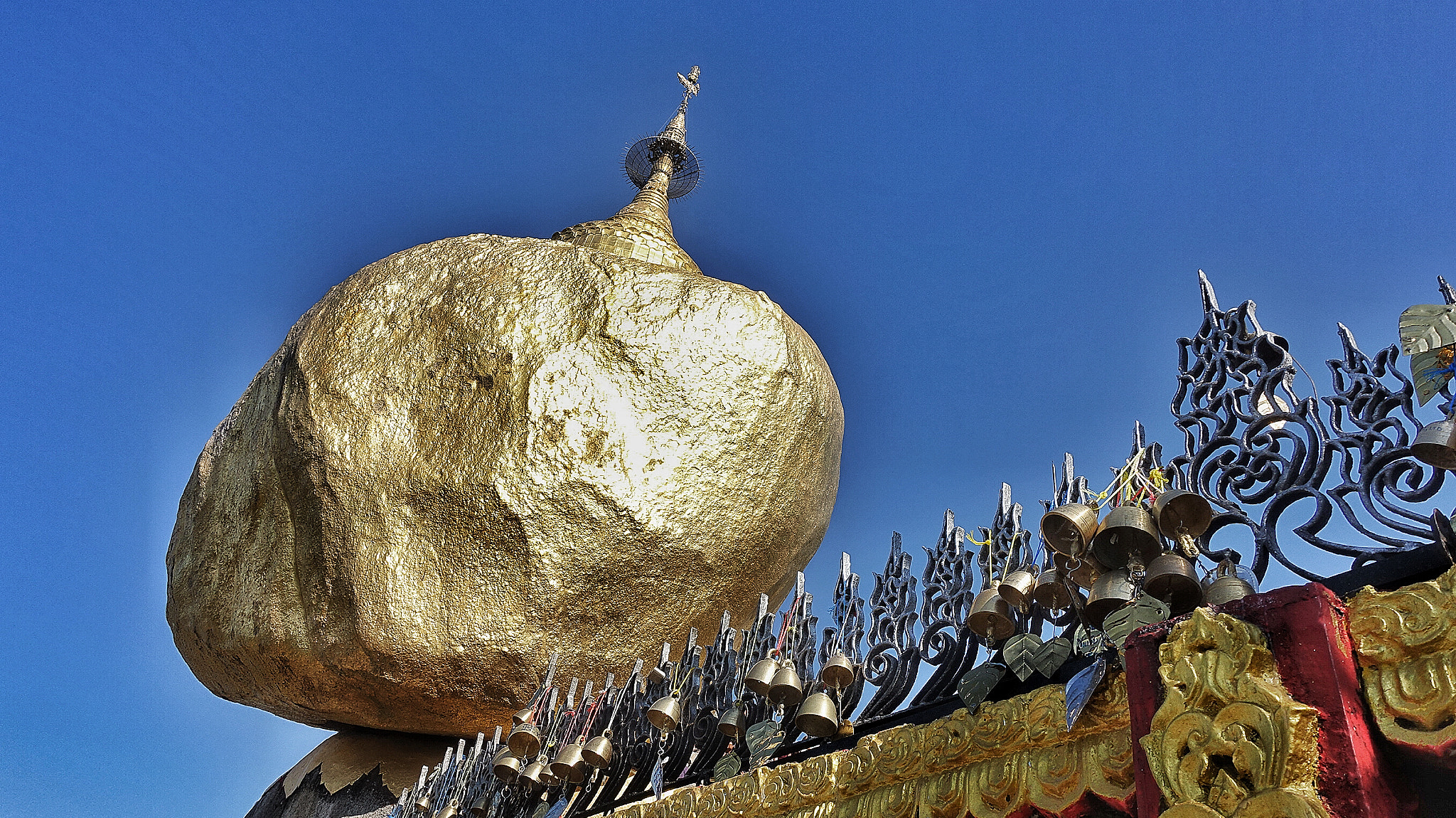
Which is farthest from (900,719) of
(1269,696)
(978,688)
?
(1269,696)

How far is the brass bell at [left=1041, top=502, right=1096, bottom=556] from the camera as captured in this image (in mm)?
3246

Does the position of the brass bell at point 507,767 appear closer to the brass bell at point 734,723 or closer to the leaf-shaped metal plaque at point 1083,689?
the brass bell at point 734,723

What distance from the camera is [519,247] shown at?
912 centimetres

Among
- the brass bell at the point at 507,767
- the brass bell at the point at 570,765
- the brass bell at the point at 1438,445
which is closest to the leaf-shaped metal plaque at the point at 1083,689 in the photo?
the brass bell at the point at 1438,445

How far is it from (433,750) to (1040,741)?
20.9ft

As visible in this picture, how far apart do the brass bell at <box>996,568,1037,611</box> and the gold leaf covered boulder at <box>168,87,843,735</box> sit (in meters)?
4.44

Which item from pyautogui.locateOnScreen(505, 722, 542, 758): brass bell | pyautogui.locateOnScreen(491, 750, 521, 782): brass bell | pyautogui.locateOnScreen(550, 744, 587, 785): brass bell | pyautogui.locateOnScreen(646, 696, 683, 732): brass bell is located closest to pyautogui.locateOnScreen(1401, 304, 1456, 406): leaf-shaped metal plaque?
pyautogui.locateOnScreen(646, 696, 683, 732): brass bell

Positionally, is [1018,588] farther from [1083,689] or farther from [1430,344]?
[1430,344]

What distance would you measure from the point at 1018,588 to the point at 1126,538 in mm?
467

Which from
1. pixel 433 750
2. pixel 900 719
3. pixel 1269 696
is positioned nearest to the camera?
pixel 1269 696

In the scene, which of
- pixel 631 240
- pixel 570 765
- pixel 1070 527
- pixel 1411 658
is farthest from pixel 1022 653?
pixel 631 240

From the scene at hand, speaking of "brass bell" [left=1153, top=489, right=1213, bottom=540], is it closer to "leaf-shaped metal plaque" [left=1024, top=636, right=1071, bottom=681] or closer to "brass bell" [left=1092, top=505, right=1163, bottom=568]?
"brass bell" [left=1092, top=505, right=1163, bottom=568]

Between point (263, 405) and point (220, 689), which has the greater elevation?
point (263, 405)

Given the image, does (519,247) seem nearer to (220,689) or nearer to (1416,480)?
(220,689)
